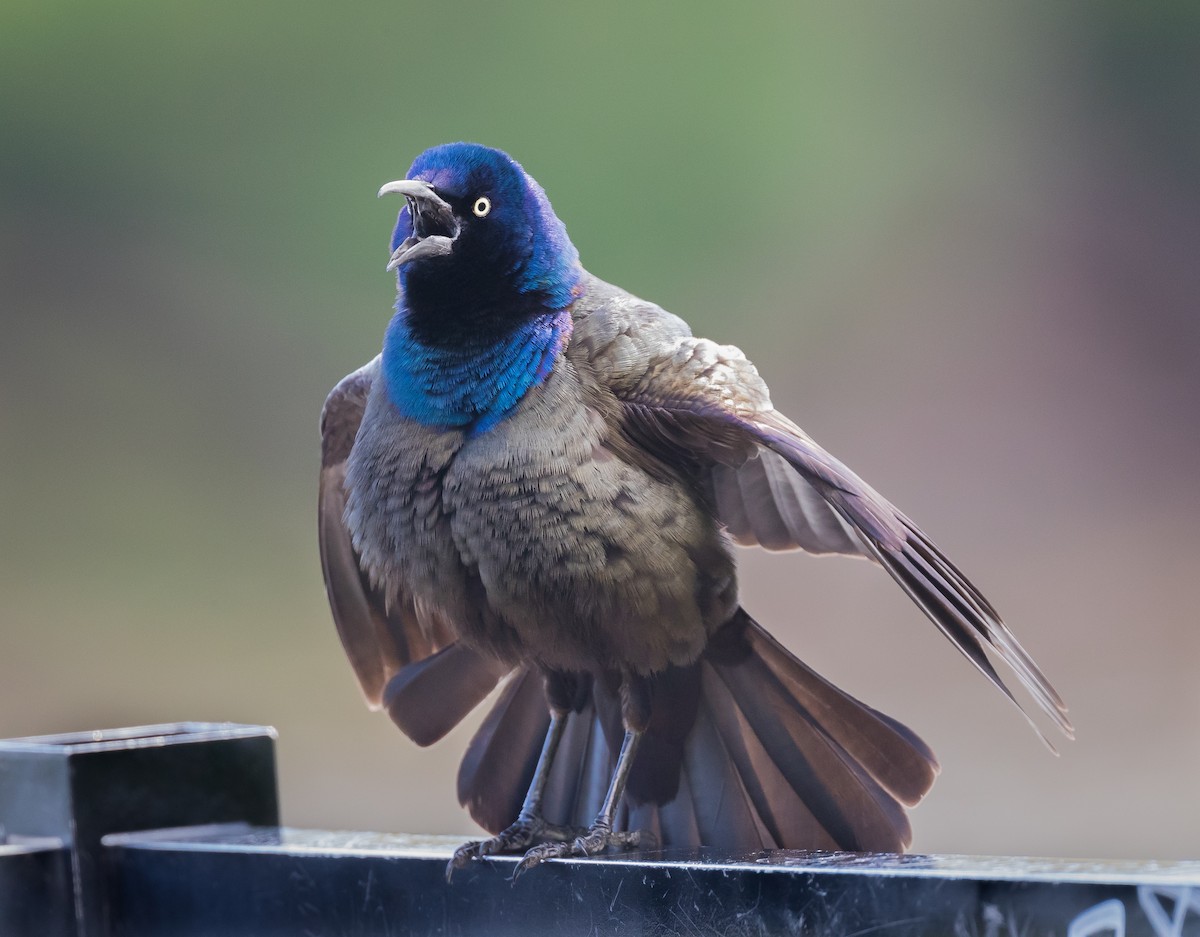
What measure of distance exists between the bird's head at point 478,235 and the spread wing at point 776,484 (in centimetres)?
20

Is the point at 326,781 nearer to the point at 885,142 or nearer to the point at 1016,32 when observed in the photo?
the point at 885,142

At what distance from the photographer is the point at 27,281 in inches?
258

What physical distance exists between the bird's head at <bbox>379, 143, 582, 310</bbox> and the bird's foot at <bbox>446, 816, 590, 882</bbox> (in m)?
0.85

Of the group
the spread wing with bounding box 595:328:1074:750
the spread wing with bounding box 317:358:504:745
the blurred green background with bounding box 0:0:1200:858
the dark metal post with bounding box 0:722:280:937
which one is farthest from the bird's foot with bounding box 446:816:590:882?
the blurred green background with bounding box 0:0:1200:858

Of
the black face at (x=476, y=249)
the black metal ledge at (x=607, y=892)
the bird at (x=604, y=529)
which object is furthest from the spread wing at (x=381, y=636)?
the black metal ledge at (x=607, y=892)

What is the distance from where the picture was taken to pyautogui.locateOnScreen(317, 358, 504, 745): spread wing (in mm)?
2732

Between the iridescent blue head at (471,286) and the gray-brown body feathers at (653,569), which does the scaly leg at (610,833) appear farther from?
the iridescent blue head at (471,286)

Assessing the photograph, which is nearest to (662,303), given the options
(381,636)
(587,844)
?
(381,636)

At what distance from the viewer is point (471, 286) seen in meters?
2.40

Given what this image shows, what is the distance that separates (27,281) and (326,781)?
2.64 meters

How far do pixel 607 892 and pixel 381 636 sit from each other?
3.49 feet

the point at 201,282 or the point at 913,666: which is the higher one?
the point at 201,282

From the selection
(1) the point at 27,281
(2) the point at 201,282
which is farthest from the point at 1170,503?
(1) the point at 27,281

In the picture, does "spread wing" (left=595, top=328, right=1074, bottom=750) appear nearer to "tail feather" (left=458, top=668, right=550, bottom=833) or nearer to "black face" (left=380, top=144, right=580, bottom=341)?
"black face" (left=380, top=144, right=580, bottom=341)
